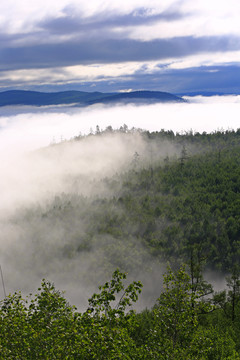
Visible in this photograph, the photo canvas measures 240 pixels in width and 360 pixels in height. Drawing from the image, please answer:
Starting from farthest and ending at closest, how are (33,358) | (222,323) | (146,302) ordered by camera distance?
(146,302) < (222,323) < (33,358)

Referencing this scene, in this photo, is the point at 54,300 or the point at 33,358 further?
the point at 54,300

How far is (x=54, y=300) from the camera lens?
22.7m

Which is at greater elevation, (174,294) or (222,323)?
(174,294)

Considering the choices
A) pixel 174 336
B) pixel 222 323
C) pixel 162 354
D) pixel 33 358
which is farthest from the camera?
pixel 222 323

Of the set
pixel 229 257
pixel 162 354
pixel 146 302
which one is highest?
pixel 162 354

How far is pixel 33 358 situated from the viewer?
65.1ft

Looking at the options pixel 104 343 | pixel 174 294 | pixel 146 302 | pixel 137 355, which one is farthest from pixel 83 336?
pixel 146 302

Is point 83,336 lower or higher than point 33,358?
higher

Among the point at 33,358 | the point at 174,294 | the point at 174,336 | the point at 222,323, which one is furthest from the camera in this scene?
the point at 222,323

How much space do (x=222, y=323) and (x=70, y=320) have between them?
54.0 meters

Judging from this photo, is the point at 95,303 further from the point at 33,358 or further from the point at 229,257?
the point at 229,257

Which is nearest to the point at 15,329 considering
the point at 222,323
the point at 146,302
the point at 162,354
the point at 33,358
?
the point at 33,358

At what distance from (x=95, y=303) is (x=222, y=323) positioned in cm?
5392

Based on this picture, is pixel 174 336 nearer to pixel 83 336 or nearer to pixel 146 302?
pixel 83 336
